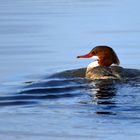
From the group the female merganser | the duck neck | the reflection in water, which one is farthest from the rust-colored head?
the reflection in water

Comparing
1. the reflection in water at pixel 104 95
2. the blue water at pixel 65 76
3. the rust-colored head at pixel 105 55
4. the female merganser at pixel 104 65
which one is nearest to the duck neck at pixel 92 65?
the female merganser at pixel 104 65

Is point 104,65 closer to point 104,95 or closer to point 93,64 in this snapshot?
point 93,64

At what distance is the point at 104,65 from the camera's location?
57.6ft

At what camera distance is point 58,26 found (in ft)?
77.9

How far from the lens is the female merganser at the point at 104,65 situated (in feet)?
53.1

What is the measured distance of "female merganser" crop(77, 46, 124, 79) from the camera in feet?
53.1

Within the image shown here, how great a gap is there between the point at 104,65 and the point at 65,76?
1.32 m

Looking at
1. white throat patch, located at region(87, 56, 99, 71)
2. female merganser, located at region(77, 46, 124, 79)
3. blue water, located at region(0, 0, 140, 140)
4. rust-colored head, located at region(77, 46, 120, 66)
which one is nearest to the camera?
blue water, located at region(0, 0, 140, 140)

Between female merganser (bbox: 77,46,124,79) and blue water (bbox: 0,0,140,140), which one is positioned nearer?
blue water (bbox: 0,0,140,140)

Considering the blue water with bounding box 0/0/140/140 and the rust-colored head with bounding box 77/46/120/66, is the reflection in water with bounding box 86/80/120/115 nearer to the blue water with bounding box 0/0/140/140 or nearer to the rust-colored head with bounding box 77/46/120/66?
the blue water with bounding box 0/0/140/140

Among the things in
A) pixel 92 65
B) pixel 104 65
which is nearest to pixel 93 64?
pixel 92 65

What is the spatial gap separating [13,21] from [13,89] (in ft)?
32.6

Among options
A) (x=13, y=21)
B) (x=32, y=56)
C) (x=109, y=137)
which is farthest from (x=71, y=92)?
(x=13, y=21)

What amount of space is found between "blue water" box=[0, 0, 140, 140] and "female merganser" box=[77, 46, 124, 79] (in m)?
0.28
